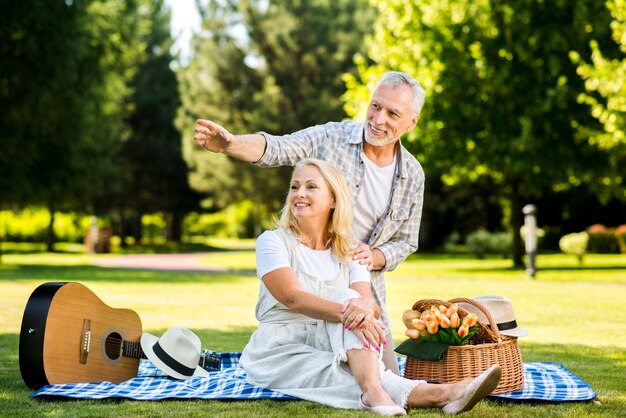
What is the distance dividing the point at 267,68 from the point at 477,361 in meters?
29.5

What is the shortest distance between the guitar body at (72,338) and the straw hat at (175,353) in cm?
21

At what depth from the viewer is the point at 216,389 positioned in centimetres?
493

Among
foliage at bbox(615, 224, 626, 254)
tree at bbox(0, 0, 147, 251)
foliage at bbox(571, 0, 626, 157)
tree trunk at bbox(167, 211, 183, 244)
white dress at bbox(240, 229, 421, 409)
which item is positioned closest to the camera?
white dress at bbox(240, 229, 421, 409)

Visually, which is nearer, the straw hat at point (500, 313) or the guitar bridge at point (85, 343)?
the straw hat at point (500, 313)

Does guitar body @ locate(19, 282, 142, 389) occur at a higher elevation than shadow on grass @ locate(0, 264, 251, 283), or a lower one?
higher

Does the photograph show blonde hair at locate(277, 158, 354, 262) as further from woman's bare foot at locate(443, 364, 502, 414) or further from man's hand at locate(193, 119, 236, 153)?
woman's bare foot at locate(443, 364, 502, 414)

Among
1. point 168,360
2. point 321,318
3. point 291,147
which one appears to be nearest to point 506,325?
point 321,318

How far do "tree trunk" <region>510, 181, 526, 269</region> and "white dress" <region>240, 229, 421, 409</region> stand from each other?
56.7ft

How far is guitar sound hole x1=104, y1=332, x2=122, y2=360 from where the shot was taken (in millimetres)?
5410

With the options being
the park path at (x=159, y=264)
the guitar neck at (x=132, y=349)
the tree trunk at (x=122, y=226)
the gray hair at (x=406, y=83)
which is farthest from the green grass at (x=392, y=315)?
the tree trunk at (x=122, y=226)

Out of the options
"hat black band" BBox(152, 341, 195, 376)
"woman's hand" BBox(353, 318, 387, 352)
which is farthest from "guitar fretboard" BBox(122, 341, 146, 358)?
"woman's hand" BBox(353, 318, 387, 352)

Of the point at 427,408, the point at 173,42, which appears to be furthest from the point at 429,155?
the point at 173,42

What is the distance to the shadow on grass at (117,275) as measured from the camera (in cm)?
1691

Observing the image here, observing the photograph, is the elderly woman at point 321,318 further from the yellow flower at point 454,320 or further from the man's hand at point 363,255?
the yellow flower at point 454,320
